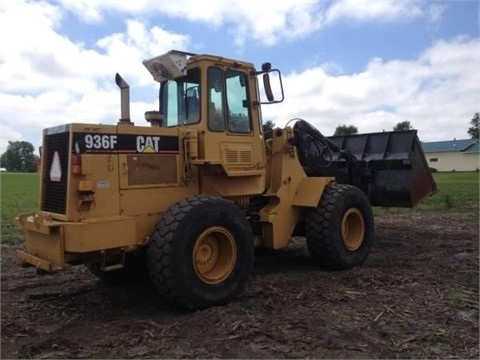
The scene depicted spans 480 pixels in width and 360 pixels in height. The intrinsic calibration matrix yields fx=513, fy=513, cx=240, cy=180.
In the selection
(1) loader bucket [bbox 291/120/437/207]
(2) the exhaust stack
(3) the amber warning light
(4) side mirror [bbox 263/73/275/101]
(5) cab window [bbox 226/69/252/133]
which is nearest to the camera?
(3) the amber warning light

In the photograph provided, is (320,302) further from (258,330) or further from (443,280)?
(443,280)

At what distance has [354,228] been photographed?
8.42 meters

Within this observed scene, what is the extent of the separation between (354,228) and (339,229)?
0.69 meters

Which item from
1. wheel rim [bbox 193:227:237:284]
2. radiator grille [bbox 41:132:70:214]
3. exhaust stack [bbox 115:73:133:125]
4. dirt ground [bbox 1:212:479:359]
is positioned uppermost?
exhaust stack [bbox 115:73:133:125]

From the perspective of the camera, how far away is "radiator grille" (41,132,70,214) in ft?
18.5

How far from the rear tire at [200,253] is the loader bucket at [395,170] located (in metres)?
4.01

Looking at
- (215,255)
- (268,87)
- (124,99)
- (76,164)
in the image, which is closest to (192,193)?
(215,255)

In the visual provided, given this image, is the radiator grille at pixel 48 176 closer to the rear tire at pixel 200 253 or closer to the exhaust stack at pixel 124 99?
the exhaust stack at pixel 124 99

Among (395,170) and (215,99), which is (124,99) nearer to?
(215,99)

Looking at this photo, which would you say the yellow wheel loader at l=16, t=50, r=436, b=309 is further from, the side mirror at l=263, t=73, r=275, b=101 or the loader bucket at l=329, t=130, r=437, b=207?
the loader bucket at l=329, t=130, r=437, b=207

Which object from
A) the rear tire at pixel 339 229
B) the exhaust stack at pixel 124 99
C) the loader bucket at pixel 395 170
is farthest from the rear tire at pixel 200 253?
the loader bucket at pixel 395 170

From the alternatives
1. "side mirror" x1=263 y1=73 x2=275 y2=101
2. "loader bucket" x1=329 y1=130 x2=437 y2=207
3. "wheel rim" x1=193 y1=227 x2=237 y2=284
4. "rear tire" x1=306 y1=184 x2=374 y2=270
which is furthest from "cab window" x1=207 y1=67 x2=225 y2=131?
"loader bucket" x1=329 y1=130 x2=437 y2=207

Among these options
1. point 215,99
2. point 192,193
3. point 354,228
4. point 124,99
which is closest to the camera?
point 124,99

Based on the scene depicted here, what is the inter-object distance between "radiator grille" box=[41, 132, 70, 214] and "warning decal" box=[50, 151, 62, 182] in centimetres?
3
